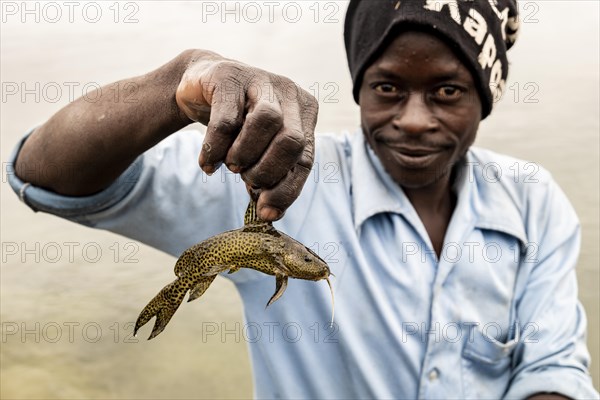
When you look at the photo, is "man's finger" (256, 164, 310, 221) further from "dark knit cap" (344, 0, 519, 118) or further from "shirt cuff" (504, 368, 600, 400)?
"shirt cuff" (504, 368, 600, 400)

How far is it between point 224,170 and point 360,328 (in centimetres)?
62

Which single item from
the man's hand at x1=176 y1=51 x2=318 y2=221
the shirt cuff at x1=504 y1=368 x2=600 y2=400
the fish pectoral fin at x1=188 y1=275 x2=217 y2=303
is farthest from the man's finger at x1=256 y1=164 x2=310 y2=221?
the shirt cuff at x1=504 y1=368 x2=600 y2=400

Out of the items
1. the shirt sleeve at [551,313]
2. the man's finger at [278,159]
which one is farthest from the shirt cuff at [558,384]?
the man's finger at [278,159]

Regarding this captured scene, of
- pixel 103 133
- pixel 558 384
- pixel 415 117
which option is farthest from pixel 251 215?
pixel 558 384

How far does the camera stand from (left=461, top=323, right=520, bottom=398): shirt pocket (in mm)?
2619

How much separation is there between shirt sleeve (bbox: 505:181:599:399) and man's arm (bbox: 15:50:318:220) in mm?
1362

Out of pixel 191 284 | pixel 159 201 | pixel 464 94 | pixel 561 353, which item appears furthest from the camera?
pixel 561 353

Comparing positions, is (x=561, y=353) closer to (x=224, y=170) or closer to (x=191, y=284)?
(x=224, y=170)

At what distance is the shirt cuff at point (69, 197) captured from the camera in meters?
2.12

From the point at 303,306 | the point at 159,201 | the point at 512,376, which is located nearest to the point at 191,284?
the point at 159,201

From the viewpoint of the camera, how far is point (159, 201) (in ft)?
7.62

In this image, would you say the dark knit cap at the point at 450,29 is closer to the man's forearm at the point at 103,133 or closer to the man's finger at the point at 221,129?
the man's forearm at the point at 103,133

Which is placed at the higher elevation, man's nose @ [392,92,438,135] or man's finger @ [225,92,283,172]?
man's finger @ [225,92,283,172]

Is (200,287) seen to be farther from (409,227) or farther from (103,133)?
(409,227)
